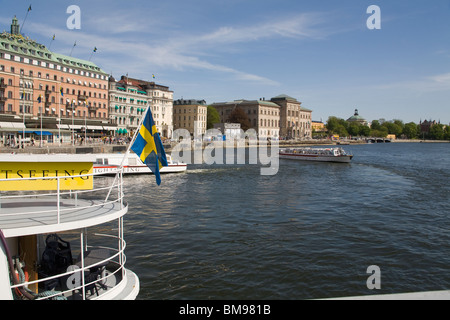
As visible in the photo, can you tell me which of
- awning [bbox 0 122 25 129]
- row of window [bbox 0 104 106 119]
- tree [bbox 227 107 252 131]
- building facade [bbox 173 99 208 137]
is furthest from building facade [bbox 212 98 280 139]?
awning [bbox 0 122 25 129]

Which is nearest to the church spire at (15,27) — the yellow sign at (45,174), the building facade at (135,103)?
the building facade at (135,103)

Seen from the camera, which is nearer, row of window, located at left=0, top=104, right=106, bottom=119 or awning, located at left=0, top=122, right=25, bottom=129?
awning, located at left=0, top=122, right=25, bottom=129

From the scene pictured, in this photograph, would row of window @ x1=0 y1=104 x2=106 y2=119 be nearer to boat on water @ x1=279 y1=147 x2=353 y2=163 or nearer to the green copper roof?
the green copper roof

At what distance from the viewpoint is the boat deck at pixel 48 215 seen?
7.93 meters

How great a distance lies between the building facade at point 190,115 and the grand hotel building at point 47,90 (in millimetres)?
47930

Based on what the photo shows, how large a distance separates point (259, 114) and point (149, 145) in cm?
17202

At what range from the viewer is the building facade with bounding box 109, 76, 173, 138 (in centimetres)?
10724

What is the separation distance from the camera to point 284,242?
18.3 meters

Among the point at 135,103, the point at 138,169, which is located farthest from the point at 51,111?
the point at 138,169

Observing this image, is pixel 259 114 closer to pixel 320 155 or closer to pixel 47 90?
pixel 320 155

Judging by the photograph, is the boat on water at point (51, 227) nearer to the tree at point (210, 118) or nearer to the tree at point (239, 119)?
the tree at point (239, 119)

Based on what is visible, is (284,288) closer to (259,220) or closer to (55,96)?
(259,220)

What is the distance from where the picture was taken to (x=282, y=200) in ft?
98.3
